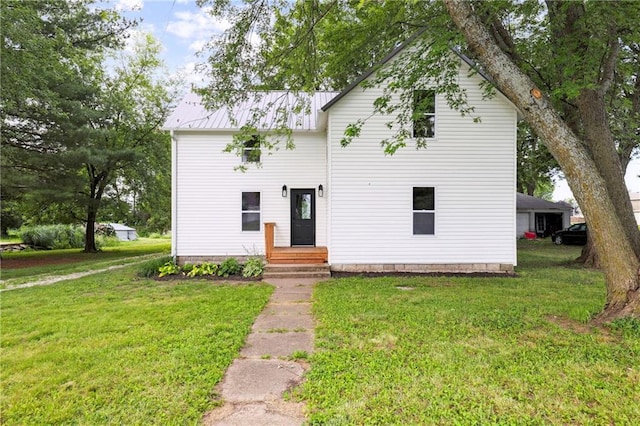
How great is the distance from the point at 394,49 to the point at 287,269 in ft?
20.3

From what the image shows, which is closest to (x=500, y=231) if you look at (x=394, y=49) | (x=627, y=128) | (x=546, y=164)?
(x=394, y=49)

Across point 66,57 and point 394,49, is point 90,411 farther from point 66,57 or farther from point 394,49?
point 66,57

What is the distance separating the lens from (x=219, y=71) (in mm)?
6379

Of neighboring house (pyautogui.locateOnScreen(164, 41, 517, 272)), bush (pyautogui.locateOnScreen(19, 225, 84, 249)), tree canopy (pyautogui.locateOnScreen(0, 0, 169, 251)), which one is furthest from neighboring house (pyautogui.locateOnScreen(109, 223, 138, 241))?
neighboring house (pyautogui.locateOnScreen(164, 41, 517, 272))

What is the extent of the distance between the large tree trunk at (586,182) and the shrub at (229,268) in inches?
284

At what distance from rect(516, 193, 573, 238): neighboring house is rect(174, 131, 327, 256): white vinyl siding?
63.6 feet

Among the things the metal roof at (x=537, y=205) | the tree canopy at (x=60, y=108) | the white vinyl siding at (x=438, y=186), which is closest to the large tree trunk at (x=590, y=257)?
the white vinyl siding at (x=438, y=186)

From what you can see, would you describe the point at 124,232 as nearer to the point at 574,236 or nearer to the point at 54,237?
the point at 54,237

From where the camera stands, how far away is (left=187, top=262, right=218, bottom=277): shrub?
340 inches

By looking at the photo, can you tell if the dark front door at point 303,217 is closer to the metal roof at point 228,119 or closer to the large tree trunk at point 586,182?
the metal roof at point 228,119

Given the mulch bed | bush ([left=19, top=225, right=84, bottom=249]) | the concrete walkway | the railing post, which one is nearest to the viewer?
the concrete walkway

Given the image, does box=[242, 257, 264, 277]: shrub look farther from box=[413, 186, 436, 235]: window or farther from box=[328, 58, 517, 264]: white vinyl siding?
box=[413, 186, 436, 235]: window

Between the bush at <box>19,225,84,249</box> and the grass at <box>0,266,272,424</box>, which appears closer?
the grass at <box>0,266,272,424</box>

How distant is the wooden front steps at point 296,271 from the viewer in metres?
8.36
